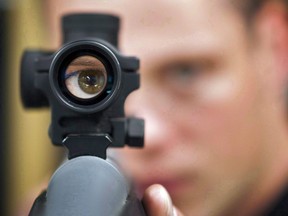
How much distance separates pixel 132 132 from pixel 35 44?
32.8 inches

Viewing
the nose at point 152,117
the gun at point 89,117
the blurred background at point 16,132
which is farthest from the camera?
the blurred background at point 16,132

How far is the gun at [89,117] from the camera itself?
0.43 metres

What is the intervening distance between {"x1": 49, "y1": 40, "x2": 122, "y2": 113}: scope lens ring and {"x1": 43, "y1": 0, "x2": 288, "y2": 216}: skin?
1.47 ft

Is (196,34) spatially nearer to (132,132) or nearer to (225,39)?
(225,39)

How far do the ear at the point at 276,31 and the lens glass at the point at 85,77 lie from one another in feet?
1.98

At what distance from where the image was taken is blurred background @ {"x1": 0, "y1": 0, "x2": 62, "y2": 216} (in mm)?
1409

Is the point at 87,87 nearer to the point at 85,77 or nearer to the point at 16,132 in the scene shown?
the point at 85,77

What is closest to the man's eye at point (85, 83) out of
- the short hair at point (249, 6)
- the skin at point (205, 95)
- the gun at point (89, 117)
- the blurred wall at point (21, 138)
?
the gun at point (89, 117)

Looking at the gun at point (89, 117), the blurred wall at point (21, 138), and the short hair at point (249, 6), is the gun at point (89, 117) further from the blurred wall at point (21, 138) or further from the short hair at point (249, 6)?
the blurred wall at point (21, 138)

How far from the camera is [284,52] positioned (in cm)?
106

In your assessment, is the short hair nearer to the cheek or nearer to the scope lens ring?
the cheek

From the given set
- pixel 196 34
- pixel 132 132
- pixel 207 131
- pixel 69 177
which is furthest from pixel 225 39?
pixel 69 177

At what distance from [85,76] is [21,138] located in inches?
40.8

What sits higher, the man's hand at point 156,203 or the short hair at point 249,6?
the short hair at point 249,6
